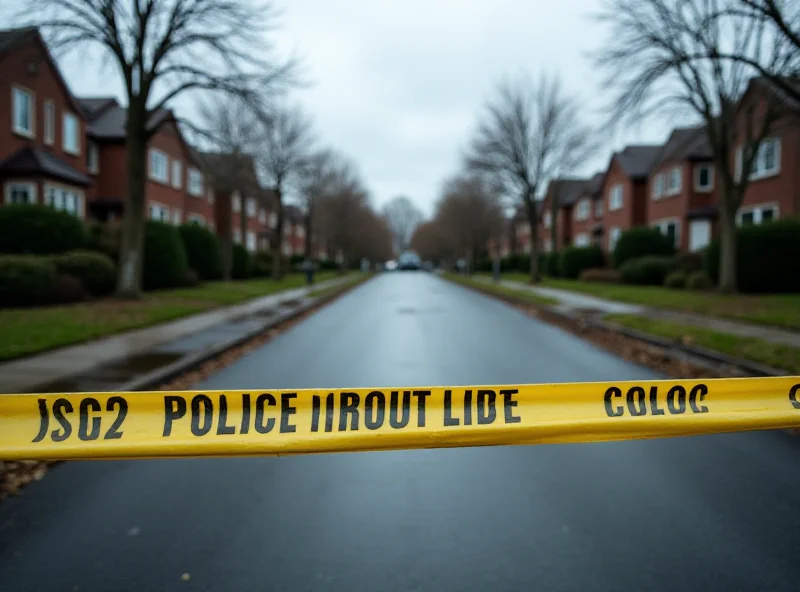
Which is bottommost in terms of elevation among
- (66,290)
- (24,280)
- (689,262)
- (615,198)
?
(66,290)

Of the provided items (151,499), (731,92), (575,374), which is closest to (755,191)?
(731,92)

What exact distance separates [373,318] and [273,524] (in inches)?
524

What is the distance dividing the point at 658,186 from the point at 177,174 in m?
27.3

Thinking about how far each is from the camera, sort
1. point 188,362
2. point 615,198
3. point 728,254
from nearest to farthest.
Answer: point 188,362, point 728,254, point 615,198

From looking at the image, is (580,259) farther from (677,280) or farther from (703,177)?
(677,280)

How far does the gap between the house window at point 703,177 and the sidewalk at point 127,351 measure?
1031 inches

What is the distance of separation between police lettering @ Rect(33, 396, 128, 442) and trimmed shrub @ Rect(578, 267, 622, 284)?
3071 centimetres

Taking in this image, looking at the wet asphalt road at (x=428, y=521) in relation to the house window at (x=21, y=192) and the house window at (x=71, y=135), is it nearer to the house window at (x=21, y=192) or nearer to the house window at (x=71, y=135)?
the house window at (x=21, y=192)

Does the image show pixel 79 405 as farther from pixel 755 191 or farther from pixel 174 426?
pixel 755 191

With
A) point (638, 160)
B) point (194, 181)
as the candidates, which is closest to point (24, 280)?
point (194, 181)

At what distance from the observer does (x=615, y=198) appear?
44.2 meters

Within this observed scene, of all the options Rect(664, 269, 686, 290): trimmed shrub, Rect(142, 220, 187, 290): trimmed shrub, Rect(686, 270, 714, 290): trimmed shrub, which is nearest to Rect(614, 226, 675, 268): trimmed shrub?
Rect(664, 269, 686, 290): trimmed shrub

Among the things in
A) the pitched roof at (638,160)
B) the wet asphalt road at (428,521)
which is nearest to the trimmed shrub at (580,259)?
the pitched roof at (638,160)

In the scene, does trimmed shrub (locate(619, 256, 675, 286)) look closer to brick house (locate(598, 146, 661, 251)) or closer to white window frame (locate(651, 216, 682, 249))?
white window frame (locate(651, 216, 682, 249))
